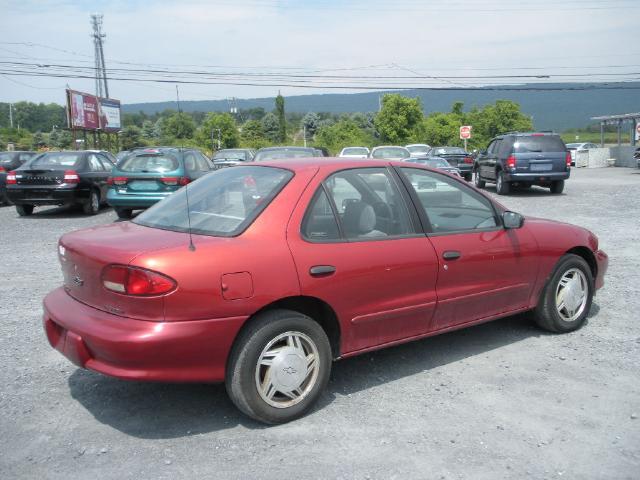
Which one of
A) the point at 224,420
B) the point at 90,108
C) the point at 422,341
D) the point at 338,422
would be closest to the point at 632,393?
the point at 422,341

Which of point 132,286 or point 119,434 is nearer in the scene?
point 132,286

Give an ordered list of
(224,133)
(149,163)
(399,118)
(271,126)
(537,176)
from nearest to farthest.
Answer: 1. (149,163)
2. (537,176)
3. (399,118)
4. (224,133)
5. (271,126)

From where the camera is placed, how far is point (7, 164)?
18.4 metres

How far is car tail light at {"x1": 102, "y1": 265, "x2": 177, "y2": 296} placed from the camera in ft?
11.0

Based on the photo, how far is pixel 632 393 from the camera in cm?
412

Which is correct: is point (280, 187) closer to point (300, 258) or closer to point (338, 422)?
point (300, 258)

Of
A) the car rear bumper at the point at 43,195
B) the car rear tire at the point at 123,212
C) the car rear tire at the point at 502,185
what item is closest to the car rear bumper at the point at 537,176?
the car rear tire at the point at 502,185

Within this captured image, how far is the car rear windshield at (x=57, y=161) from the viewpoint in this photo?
13969mm

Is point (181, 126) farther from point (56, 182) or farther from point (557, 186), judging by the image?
point (557, 186)

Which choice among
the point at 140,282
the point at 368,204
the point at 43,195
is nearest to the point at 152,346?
the point at 140,282

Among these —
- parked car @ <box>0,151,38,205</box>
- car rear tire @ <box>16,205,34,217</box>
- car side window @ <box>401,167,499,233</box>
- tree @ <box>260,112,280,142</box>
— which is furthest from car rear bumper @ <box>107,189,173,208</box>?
tree @ <box>260,112,280,142</box>

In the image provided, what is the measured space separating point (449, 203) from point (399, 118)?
54.9m

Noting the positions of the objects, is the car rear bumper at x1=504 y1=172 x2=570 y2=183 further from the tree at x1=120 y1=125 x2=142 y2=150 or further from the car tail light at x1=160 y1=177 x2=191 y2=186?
the tree at x1=120 y1=125 x2=142 y2=150

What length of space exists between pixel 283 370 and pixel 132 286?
1.00 metres
